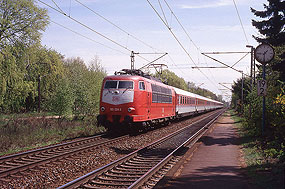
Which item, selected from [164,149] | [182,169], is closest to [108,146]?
[164,149]

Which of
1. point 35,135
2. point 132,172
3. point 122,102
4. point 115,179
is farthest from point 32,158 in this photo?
point 122,102

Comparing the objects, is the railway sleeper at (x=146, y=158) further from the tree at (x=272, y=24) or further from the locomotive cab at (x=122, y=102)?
the tree at (x=272, y=24)

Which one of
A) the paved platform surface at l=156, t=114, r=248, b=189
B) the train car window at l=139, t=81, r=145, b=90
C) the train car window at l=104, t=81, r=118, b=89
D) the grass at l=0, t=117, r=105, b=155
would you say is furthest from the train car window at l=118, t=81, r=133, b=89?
the paved platform surface at l=156, t=114, r=248, b=189

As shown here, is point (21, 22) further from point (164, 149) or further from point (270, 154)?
point (270, 154)

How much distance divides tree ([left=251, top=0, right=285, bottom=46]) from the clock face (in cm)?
1013

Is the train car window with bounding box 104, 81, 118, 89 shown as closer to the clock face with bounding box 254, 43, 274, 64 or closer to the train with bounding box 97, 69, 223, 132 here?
the train with bounding box 97, 69, 223, 132

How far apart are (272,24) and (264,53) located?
14.1 metres

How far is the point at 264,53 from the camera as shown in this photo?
12562 mm

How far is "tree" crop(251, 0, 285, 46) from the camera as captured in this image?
75.2 feet

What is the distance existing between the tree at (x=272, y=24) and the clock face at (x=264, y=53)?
10.1 m

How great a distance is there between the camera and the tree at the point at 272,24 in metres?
22.9

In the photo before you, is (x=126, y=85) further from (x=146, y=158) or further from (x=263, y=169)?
(x=263, y=169)

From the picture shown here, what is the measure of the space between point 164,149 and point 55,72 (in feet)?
113

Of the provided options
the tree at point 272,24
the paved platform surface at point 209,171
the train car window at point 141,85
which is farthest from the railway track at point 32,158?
the tree at point 272,24
